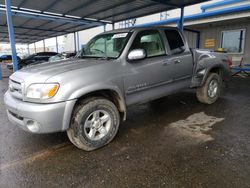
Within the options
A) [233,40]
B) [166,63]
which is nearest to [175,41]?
[166,63]

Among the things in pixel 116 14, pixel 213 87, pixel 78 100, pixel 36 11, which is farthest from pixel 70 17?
pixel 78 100

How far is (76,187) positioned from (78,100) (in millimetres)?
1224

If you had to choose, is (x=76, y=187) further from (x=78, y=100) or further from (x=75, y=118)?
(x=78, y=100)

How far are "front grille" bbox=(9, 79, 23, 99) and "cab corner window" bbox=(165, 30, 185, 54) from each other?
3007 mm

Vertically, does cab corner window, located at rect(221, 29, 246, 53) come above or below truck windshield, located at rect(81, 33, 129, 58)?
above

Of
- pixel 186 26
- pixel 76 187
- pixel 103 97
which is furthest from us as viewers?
pixel 186 26

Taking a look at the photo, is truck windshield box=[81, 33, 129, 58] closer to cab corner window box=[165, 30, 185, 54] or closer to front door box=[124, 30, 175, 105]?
front door box=[124, 30, 175, 105]

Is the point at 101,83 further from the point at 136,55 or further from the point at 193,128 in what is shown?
the point at 193,128

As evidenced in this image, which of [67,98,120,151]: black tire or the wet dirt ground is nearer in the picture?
the wet dirt ground

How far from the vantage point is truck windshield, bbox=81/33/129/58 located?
3672 millimetres

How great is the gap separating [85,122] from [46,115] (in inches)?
23.7

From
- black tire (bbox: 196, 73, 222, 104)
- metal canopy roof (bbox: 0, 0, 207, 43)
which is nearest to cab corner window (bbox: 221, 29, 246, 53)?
metal canopy roof (bbox: 0, 0, 207, 43)

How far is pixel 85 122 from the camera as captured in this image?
3033mm

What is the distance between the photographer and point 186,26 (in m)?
14.0
